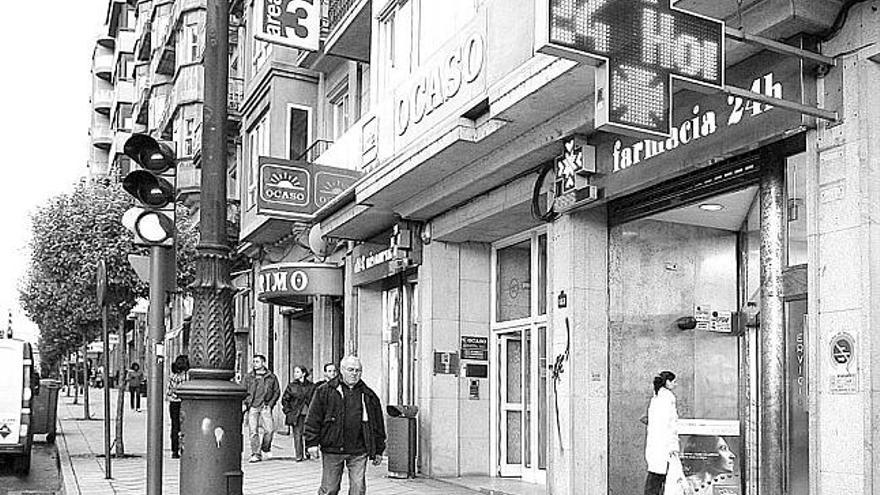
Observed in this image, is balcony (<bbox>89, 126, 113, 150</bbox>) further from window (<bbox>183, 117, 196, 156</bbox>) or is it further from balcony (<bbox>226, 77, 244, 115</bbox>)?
balcony (<bbox>226, 77, 244, 115</bbox>)

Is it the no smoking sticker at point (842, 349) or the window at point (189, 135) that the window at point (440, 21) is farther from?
the window at point (189, 135)

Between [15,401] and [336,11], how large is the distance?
9159 mm

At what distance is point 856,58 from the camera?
8562mm

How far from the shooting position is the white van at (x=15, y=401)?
57.2 ft

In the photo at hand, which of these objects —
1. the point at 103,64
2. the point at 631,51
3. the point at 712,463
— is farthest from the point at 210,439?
the point at 103,64

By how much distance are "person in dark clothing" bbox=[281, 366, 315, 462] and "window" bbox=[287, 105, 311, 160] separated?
715cm

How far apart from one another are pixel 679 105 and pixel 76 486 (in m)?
9.46

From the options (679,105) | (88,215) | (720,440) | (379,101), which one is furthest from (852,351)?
(88,215)

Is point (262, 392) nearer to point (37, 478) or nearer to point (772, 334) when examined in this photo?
point (37, 478)

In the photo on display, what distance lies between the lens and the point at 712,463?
12.0 meters

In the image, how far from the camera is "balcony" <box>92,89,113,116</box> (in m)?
90.1

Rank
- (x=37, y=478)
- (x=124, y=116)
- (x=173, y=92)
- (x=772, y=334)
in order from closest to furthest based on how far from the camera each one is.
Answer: (x=772, y=334) → (x=37, y=478) → (x=173, y=92) → (x=124, y=116)

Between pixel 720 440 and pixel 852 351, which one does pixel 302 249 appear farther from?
pixel 852 351

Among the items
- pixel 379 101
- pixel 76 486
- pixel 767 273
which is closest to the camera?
pixel 767 273
